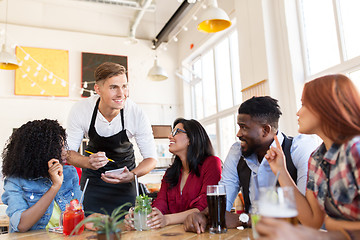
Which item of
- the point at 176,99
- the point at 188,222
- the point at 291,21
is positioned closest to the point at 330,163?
the point at 188,222

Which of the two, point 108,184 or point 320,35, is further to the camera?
point 320,35

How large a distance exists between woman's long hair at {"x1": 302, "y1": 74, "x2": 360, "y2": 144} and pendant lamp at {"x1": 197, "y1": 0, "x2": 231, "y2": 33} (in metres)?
2.63

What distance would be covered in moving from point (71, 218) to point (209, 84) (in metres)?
6.16

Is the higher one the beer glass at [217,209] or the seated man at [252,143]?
the seated man at [252,143]

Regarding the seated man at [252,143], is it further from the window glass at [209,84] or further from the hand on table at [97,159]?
the window glass at [209,84]

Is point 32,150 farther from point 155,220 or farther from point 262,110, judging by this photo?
point 262,110

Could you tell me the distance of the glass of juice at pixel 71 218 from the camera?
1496 millimetres

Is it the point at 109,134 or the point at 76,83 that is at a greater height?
the point at 76,83

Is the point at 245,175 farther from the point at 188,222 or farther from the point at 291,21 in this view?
the point at 291,21

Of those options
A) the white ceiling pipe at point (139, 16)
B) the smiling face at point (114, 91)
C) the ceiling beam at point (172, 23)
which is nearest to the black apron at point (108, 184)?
the smiling face at point (114, 91)

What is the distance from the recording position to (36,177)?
1.82 metres

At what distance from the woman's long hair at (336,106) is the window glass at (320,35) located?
10.6 feet

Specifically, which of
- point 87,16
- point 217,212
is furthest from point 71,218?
point 87,16

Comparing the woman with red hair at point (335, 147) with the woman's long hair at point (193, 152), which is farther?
the woman's long hair at point (193, 152)
